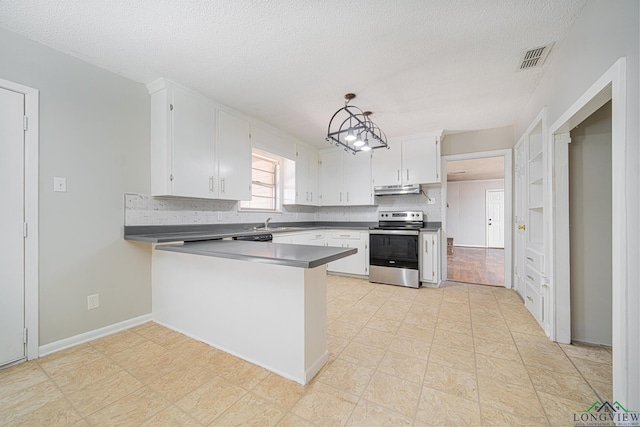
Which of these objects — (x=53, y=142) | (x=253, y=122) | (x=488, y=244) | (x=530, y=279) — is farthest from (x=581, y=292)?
(x=488, y=244)

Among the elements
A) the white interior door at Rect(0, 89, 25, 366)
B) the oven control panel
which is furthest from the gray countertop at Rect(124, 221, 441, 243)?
the oven control panel

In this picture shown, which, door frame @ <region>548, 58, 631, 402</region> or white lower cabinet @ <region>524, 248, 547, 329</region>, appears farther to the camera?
white lower cabinet @ <region>524, 248, 547, 329</region>

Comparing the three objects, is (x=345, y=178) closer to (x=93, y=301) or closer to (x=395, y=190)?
(x=395, y=190)

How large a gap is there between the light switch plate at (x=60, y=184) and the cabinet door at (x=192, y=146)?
77cm

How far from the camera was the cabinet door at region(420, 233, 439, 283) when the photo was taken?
12.3 ft

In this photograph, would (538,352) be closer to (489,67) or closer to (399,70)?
(489,67)

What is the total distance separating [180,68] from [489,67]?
2.80 m

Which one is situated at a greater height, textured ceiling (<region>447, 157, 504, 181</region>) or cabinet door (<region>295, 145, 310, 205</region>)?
textured ceiling (<region>447, 157, 504, 181</region>)

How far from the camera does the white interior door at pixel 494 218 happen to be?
8.31 meters

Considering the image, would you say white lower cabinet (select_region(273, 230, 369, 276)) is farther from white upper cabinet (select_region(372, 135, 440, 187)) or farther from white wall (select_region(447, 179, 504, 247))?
white wall (select_region(447, 179, 504, 247))

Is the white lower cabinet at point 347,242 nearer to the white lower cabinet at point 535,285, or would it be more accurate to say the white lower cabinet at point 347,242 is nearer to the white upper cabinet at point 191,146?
the white upper cabinet at point 191,146

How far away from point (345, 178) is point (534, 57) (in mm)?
3013

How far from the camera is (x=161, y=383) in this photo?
1.62 m

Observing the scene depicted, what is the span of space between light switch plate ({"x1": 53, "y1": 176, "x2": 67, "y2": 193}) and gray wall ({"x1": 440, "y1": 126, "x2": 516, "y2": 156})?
4.71 metres
